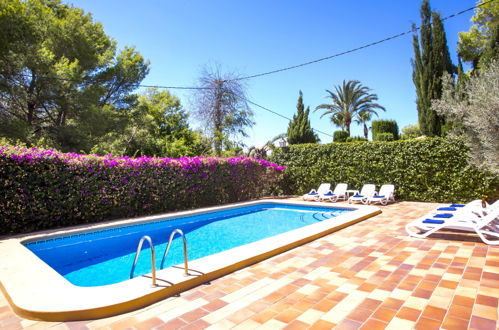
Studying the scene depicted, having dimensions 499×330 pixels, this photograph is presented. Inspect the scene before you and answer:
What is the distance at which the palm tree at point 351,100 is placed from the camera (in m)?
30.2

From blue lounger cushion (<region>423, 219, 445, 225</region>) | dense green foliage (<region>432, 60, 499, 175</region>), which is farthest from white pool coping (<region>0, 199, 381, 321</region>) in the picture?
dense green foliage (<region>432, 60, 499, 175</region>)

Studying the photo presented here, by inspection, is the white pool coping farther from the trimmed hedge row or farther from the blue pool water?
the trimmed hedge row

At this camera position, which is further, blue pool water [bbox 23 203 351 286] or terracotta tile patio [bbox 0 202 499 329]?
blue pool water [bbox 23 203 351 286]

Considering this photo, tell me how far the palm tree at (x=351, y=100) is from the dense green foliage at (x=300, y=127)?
7.65 metres

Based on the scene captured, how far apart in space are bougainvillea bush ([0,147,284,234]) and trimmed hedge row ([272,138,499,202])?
4026 mm

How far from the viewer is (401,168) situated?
38.0 feet

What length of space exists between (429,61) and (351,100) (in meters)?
17.6

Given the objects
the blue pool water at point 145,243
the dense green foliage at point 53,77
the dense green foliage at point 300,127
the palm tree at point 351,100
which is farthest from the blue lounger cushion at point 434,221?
the palm tree at point 351,100

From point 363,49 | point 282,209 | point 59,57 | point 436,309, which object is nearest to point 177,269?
point 436,309

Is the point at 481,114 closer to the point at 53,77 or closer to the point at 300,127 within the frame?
the point at 300,127

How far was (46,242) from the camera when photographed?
21.8 feet

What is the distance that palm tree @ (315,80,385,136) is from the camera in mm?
30188

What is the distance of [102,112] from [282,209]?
38.2 ft

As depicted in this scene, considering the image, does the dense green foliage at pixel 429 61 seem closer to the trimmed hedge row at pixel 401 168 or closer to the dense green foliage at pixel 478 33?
the trimmed hedge row at pixel 401 168
